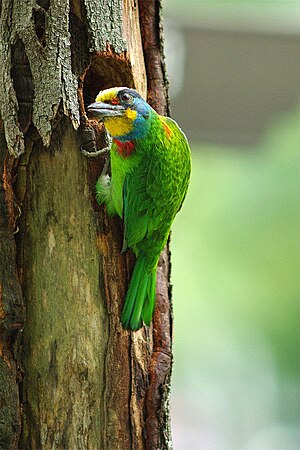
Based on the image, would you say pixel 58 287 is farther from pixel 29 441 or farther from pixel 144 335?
pixel 29 441

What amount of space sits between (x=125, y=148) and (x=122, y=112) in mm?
101

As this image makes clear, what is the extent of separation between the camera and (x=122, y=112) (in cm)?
168

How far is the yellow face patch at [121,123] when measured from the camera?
5.57 ft

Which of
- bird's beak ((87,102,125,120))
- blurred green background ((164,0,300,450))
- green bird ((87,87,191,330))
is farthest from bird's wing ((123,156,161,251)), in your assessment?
blurred green background ((164,0,300,450))

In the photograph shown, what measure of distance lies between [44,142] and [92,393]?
2.04 feet

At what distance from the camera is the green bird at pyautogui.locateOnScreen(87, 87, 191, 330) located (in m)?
1.74

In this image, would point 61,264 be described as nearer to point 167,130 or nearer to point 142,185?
point 142,185

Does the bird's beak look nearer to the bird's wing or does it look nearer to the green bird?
the green bird

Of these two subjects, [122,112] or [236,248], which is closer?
[122,112]

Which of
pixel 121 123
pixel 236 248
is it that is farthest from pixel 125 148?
pixel 236 248

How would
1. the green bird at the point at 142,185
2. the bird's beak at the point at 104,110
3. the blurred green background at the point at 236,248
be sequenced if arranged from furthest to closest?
1. the blurred green background at the point at 236,248
2. the green bird at the point at 142,185
3. the bird's beak at the point at 104,110

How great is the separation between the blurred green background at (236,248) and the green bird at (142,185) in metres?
1.85

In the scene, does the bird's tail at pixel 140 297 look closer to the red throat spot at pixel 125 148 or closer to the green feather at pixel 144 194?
Answer: the green feather at pixel 144 194

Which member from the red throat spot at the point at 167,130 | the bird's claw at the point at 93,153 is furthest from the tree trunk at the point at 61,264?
the red throat spot at the point at 167,130
